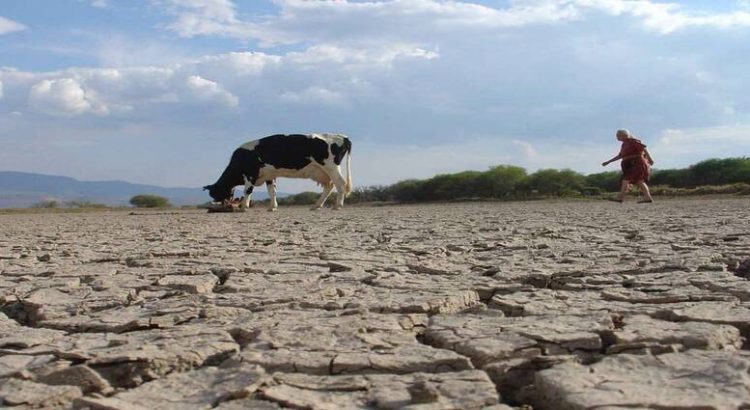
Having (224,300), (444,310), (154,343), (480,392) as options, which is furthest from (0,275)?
(480,392)

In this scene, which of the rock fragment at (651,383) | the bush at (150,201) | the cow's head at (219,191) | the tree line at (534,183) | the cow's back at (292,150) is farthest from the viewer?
the bush at (150,201)

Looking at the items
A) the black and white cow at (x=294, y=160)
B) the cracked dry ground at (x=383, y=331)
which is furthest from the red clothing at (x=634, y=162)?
the cracked dry ground at (x=383, y=331)

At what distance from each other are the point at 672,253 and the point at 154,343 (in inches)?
143

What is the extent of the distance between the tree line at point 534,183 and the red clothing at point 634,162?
31.3 ft

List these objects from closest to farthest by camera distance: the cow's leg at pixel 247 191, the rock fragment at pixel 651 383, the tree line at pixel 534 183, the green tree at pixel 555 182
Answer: the rock fragment at pixel 651 383
the cow's leg at pixel 247 191
the tree line at pixel 534 183
the green tree at pixel 555 182

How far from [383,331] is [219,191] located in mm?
13900

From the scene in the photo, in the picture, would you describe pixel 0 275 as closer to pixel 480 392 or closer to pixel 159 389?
pixel 159 389

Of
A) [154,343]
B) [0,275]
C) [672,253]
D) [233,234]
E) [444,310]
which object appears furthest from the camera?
[233,234]

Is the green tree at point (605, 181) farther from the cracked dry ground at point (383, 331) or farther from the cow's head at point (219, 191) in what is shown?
the cracked dry ground at point (383, 331)

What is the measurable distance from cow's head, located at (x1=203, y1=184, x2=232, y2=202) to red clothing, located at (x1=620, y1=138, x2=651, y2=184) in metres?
8.06

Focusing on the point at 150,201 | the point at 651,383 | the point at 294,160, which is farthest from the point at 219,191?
the point at 150,201

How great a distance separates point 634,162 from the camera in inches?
536

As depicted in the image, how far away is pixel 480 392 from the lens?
6.45ft

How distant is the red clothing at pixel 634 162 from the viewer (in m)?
13.6
